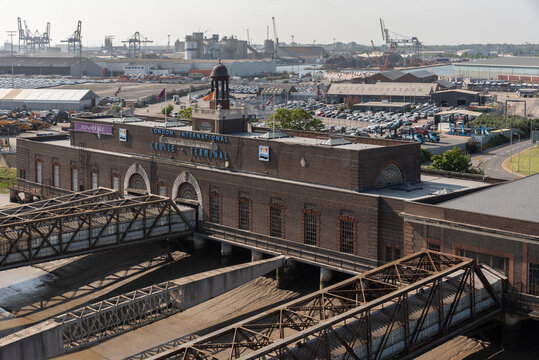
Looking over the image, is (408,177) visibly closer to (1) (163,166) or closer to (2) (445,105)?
(1) (163,166)

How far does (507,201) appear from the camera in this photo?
46406 millimetres

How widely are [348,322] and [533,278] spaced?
14.1 metres

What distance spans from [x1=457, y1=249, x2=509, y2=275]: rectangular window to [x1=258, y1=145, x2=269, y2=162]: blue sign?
62.3ft

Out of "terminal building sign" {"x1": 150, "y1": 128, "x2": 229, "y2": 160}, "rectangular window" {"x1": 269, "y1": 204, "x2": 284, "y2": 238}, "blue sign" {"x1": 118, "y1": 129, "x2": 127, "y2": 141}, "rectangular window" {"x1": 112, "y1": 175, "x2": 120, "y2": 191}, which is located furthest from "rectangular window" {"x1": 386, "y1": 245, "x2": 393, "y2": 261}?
"blue sign" {"x1": 118, "y1": 129, "x2": 127, "y2": 141}

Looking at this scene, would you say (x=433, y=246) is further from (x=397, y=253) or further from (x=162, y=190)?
(x=162, y=190)

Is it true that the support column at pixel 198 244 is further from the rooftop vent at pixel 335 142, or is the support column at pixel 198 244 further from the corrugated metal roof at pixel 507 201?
the corrugated metal roof at pixel 507 201

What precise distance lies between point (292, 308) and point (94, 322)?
1200 centimetres

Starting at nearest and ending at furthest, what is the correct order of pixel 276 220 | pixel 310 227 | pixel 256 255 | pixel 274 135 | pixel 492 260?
pixel 492 260
pixel 310 227
pixel 276 220
pixel 256 255
pixel 274 135

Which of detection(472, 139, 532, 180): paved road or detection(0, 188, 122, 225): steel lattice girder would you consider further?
detection(472, 139, 532, 180): paved road

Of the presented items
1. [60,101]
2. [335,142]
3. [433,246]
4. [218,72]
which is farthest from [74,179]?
[60,101]

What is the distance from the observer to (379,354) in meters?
33.3

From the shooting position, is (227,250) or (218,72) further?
(218,72)

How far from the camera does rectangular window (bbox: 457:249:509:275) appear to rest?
43266mm

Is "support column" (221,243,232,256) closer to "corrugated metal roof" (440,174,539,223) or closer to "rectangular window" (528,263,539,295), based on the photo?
"corrugated metal roof" (440,174,539,223)
